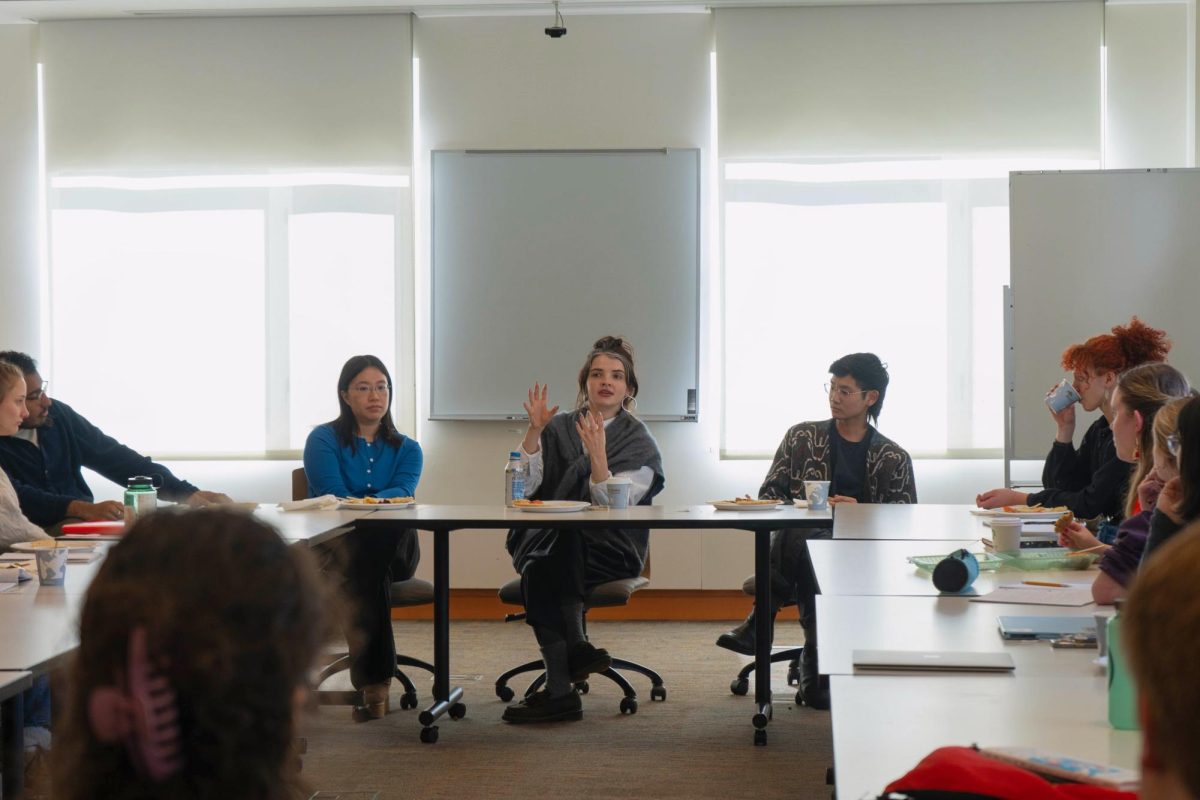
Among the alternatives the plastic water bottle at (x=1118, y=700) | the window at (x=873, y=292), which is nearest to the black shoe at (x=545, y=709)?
the window at (x=873, y=292)

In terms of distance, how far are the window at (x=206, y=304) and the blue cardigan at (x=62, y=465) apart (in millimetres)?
1433

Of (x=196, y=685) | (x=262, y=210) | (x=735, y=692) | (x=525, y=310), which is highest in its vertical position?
(x=262, y=210)

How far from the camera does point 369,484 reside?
4801 millimetres

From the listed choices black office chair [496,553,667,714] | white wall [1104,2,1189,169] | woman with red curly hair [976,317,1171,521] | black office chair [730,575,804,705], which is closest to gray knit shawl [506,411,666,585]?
black office chair [496,553,667,714]

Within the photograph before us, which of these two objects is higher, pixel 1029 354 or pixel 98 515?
pixel 1029 354

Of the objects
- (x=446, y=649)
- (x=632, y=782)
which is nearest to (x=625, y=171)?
(x=446, y=649)

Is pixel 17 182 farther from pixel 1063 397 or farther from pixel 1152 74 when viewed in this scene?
pixel 1152 74

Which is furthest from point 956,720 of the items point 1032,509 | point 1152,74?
point 1152,74

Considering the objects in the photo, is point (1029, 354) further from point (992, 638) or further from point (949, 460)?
point (992, 638)

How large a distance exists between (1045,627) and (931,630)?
18 centimetres

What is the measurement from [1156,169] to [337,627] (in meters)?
5.59

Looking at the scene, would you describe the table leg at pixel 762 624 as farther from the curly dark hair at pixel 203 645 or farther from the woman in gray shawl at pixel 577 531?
the curly dark hair at pixel 203 645

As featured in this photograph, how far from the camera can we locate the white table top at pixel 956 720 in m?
1.41

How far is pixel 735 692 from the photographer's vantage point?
467 centimetres
